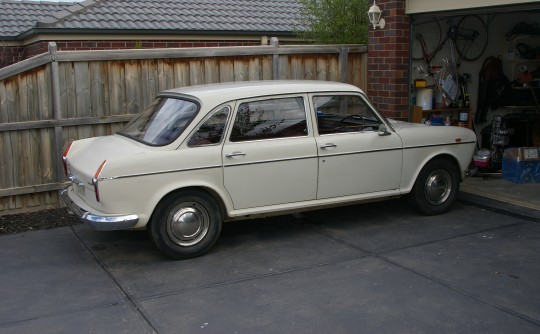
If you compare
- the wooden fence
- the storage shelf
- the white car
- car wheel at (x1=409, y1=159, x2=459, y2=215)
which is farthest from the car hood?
the storage shelf

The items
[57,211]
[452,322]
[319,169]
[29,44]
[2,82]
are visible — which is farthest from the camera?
[29,44]

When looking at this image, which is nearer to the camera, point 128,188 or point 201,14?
point 128,188

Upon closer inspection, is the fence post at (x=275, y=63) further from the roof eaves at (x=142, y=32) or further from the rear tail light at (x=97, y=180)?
the roof eaves at (x=142, y=32)

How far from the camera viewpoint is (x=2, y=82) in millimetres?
7207

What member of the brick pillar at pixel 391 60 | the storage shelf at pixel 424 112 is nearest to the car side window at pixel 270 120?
the brick pillar at pixel 391 60

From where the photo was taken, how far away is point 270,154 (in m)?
6.12

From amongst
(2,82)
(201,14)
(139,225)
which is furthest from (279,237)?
(201,14)

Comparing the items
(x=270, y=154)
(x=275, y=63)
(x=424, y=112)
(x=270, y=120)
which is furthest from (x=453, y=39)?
(x=270, y=154)

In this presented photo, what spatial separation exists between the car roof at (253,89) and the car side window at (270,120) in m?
0.10

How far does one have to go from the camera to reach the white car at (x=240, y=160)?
563 centimetres

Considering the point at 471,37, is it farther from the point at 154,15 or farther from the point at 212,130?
the point at 154,15

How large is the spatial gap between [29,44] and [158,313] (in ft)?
31.1

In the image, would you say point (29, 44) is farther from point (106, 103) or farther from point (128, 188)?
point (128, 188)

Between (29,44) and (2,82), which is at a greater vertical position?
(29,44)
